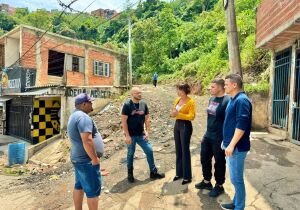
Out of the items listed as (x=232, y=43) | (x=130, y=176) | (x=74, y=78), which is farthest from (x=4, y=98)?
(x=232, y=43)

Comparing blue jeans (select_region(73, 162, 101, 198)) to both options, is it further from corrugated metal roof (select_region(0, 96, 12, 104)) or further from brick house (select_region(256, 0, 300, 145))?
corrugated metal roof (select_region(0, 96, 12, 104))

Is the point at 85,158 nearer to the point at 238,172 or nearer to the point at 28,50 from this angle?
the point at 238,172

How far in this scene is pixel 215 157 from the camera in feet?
14.6

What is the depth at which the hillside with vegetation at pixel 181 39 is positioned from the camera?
1653cm

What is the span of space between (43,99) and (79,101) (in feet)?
41.1

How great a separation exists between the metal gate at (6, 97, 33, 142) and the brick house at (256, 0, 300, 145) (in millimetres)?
12360

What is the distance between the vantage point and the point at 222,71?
17.2 meters

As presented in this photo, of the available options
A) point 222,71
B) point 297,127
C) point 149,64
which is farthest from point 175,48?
point 297,127

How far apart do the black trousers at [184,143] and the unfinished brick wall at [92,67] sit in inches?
640

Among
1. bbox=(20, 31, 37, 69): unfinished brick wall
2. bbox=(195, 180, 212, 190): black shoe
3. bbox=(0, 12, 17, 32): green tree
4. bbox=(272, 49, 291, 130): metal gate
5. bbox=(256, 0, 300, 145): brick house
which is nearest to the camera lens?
bbox=(195, 180, 212, 190): black shoe

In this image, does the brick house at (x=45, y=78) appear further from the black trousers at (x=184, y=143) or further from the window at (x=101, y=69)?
the black trousers at (x=184, y=143)

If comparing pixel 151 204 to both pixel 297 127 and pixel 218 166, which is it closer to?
pixel 218 166

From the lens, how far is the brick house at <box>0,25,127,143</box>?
581 inches

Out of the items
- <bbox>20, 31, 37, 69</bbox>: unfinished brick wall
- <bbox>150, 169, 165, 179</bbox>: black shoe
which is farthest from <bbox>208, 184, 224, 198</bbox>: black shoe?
<bbox>20, 31, 37, 69</bbox>: unfinished brick wall
